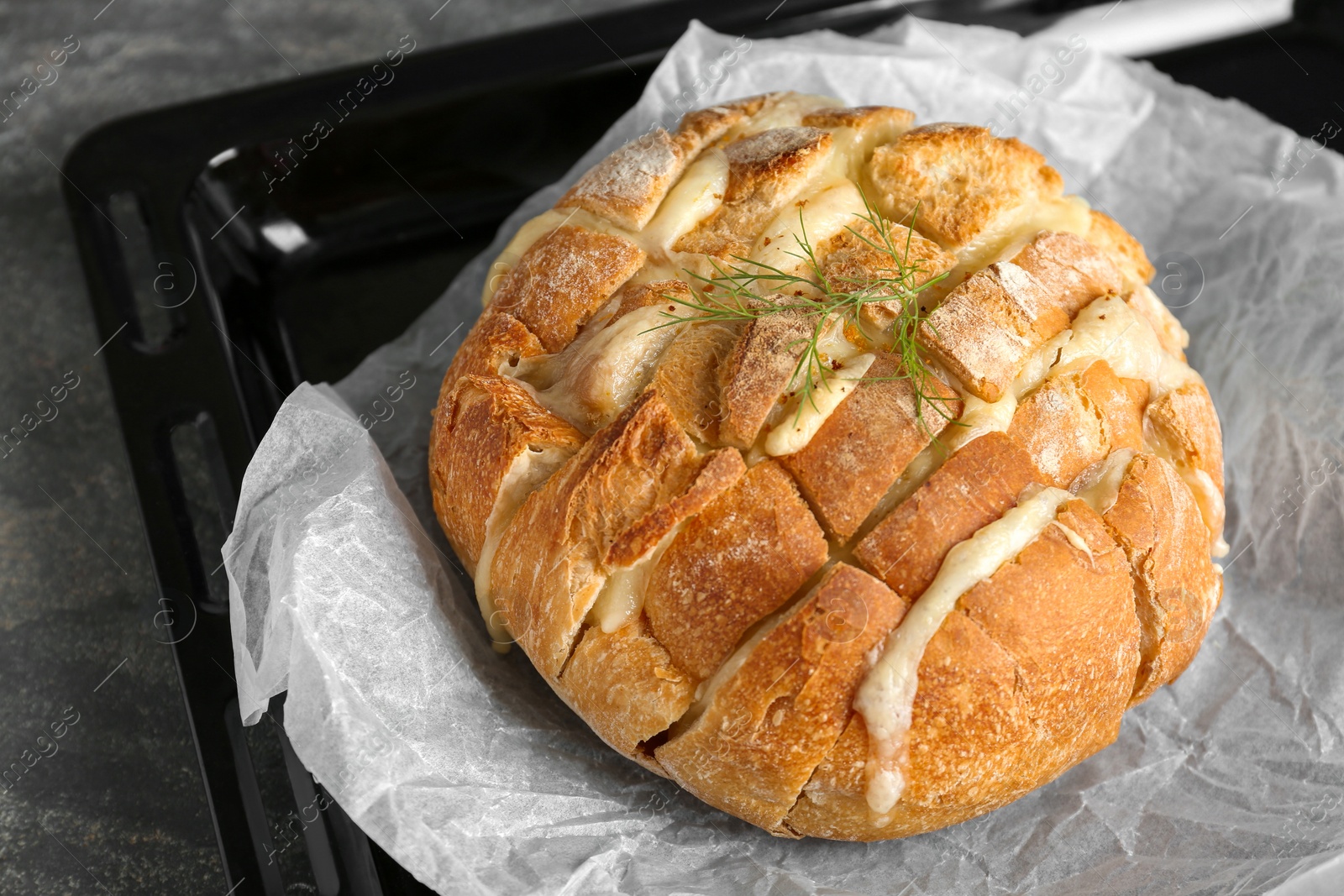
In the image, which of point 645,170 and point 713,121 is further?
point 713,121

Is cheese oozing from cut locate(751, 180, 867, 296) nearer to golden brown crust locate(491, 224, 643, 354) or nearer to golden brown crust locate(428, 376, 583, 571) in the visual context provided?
golden brown crust locate(491, 224, 643, 354)

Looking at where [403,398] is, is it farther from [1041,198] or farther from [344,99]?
[1041,198]

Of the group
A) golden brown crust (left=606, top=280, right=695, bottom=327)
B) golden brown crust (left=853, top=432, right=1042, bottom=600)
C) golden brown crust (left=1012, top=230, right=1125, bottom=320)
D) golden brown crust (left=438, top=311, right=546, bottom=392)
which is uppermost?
golden brown crust (left=606, top=280, right=695, bottom=327)

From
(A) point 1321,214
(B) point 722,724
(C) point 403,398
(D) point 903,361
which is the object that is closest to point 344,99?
(C) point 403,398

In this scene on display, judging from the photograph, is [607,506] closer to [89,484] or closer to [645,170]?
[645,170]

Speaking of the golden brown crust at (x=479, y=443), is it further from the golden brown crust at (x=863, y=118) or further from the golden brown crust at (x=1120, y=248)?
the golden brown crust at (x=1120, y=248)

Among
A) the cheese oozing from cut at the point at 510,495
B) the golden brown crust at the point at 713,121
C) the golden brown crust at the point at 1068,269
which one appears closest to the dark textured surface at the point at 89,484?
the cheese oozing from cut at the point at 510,495

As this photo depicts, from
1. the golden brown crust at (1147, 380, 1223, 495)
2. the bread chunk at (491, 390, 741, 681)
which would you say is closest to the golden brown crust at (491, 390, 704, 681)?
the bread chunk at (491, 390, 741, 681)

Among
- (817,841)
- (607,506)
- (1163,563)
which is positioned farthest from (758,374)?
(817,841)
